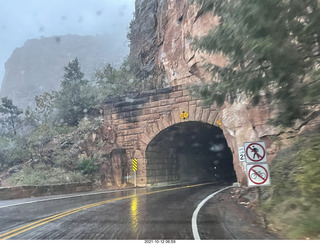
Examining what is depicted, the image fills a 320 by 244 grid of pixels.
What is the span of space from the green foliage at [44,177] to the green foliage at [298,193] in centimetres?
1532

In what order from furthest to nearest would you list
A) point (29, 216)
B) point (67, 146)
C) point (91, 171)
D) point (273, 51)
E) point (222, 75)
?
point (67, 146) → point (91, 171) → point (29, 216) → point (222, 75) → point (273, 51)

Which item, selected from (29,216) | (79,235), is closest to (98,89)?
(29,216)

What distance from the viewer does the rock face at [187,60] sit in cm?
1309

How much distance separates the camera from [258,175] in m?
8.01

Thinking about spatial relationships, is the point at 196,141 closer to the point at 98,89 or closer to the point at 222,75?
the point at 98,89

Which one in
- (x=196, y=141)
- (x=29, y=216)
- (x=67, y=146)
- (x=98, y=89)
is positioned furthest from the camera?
(x=98, y=89)

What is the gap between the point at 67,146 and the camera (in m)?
24.8

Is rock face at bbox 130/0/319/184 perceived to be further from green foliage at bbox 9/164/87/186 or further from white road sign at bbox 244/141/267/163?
green foliage at bbox 9/164/87/186

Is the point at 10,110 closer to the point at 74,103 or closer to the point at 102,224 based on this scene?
the point at 74,103

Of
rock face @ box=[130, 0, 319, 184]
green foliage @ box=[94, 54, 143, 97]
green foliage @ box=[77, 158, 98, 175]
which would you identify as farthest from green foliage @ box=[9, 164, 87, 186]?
green foliage @ box=[94, 54, 143, 97]

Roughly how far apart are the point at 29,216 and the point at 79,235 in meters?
3.51

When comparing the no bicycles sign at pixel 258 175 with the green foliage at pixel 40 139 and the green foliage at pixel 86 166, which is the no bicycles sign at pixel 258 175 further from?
the green foliage at pixel 40 139

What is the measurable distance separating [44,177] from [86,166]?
3040mm

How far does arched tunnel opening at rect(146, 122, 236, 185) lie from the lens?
78.1 feet
